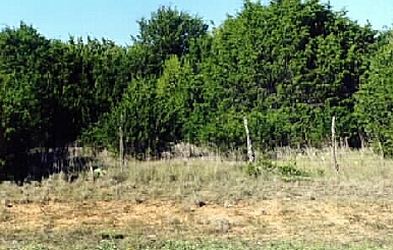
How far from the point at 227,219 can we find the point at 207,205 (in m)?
1.67

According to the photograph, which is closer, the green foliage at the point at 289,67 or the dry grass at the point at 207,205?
the dry grass at the point at 207,205

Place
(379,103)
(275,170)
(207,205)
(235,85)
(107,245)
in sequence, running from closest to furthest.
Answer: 1. (107,245)
2. (207,205)
3. (275,170)
4. (379,103)
5. (235,85)

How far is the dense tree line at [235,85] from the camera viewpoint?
86.3 ft

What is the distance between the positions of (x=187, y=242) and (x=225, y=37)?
22.2 metres

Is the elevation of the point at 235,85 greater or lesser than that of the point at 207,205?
greater

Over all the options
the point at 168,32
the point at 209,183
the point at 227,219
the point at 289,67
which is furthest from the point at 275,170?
the point at 168,32

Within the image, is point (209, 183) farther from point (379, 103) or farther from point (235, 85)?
point (235, 85)

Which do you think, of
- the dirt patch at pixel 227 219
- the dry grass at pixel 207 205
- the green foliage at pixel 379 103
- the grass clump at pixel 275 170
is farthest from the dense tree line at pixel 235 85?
the dirt patch at pixel 227 219

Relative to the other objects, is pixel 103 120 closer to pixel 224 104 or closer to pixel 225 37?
pixel 224 104

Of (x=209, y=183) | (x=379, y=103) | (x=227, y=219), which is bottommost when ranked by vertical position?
(x=227, y=219)

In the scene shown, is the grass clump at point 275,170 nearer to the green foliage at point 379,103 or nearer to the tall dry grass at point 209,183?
the tall dry grass at point 209,183

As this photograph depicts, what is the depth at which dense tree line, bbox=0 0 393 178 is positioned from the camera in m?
26.3

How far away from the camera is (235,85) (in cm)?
3219

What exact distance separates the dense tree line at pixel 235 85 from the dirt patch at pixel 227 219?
8751 millimetres
